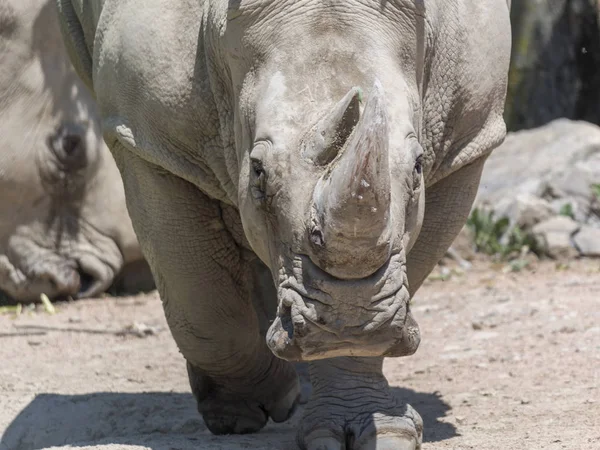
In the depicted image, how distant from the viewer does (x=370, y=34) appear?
3934 mm

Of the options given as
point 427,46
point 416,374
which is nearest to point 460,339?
point 416,374

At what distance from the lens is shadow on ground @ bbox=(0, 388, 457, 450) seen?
5555 mm

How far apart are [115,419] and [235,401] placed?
0.67m

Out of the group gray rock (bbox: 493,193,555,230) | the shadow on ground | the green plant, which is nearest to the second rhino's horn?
the shadow on ground

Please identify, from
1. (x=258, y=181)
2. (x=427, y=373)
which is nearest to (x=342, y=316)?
(x=258, y=181)

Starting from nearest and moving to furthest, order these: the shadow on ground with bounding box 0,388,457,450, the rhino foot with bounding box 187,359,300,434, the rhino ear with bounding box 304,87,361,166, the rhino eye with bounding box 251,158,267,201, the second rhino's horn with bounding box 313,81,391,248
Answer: the second rhino's horn with bounding box 313,81,391,248 → the rhino ear with bounding box 304,87,361,166 → the rhino eye with bounding box 251,158,267,201 → the rhino foot with bounding box 187,359,300,434 → the shadow on ground with bounding box 0,388,457,450

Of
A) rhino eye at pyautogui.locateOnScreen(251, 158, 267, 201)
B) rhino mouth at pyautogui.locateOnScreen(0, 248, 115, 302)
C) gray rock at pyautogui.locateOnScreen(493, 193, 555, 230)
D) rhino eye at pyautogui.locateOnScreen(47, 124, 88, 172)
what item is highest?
rhino eye at pyautogui.locateOnScreen(251, 158, 267, 201)

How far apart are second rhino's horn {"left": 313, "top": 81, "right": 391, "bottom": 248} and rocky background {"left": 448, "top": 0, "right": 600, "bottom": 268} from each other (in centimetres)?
555

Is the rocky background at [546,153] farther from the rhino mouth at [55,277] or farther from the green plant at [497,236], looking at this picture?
the rhino mouth at [55,277]

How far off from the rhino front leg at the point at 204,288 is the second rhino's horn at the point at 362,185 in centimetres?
144

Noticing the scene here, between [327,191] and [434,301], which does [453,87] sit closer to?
[327,191]

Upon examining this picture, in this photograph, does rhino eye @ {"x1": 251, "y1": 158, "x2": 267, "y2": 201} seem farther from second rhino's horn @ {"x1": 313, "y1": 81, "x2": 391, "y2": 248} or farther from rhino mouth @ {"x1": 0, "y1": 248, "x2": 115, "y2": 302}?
rhino mouth @ {"x1": 0, "y1": 248, "x2": 115, "y2": 302}

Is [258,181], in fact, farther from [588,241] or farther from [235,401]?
[588,241]

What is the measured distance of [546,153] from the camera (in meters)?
10.4
